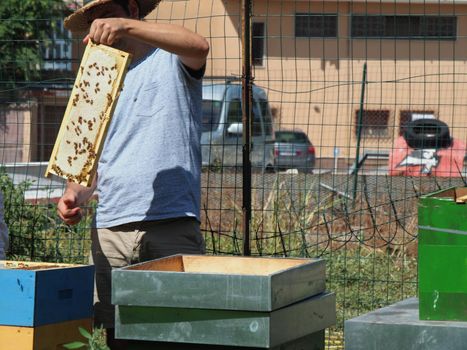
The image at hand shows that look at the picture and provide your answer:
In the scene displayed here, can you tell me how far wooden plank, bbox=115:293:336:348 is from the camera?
290 centimetres

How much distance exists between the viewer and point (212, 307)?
2.95 m

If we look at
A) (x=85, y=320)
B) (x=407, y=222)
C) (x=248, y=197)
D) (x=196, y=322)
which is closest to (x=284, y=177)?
(x=407, y=222)

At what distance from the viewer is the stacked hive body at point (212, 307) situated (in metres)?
2.90

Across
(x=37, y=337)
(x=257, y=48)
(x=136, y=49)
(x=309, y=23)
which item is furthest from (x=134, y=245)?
(x=257, y=48)

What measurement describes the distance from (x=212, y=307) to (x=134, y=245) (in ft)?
3.97

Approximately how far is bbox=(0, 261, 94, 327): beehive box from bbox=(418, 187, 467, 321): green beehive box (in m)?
1.36

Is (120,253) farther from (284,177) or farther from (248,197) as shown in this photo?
(284,177)

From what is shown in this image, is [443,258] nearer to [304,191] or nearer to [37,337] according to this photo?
[37,337]

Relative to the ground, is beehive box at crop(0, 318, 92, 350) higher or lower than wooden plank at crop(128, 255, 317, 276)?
lower

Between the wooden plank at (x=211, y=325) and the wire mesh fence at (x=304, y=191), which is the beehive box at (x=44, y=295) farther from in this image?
the wire mesh fence at (x=304, y=191)

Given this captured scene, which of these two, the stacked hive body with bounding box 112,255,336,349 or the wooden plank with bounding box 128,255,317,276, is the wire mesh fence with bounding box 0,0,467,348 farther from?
the stacked hive body with bounding box 112,255,336,349

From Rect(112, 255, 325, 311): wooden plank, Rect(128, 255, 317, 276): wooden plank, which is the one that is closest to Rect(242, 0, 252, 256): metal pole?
→ Rect(128, 255, 317, 276): wooden plank

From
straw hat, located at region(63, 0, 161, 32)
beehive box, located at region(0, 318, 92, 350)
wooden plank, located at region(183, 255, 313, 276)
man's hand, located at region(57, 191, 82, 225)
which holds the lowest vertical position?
beehive box, located at region(0, 318, 92, 350)

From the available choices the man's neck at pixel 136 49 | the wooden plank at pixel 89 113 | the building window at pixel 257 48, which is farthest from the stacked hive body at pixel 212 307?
the building window at pixel 257 48
